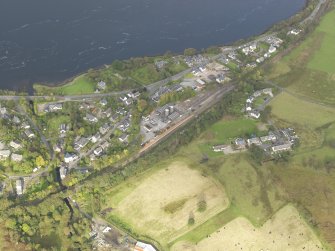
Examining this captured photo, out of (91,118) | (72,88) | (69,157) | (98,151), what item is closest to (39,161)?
(69,157)

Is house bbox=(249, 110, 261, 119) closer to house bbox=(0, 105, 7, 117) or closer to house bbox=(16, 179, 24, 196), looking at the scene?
house bbox=(16, 179, 24, 196)

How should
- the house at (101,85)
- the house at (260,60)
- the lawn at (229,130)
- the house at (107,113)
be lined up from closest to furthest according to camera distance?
the lawn at (229,130) < the house at (107,113) < the house at (101,85) < the house at (260,60)

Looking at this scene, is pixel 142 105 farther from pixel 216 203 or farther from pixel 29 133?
pixel 216 203

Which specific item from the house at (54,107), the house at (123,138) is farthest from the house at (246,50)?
the house at (54,107)

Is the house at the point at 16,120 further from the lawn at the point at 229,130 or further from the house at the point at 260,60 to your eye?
the house at the point at 260,60

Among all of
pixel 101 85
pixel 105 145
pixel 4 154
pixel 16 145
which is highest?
pixel 101 85
